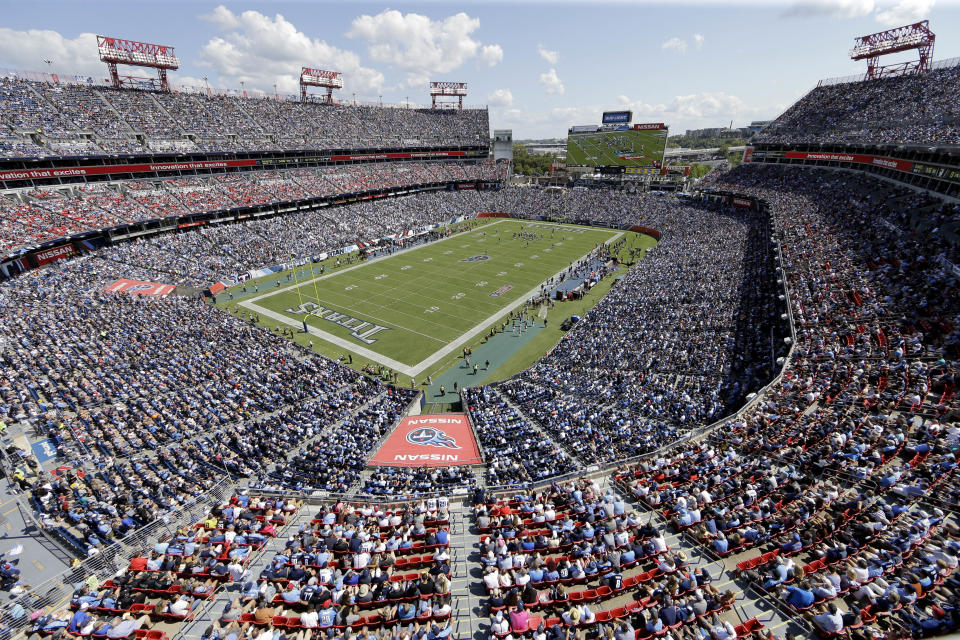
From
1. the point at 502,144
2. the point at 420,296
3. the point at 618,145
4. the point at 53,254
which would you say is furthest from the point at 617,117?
the point at 53,254

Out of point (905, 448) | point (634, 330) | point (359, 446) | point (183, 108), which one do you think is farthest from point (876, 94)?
point (183, 108)

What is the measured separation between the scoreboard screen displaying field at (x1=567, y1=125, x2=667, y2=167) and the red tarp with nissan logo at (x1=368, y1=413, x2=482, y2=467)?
240 feet

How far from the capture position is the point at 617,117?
79.8m

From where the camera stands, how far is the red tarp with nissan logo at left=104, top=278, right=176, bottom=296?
3700cm

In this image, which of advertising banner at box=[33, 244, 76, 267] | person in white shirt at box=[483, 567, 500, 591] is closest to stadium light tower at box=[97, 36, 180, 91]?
advertising banner at box=[33, 244, 76, 267]

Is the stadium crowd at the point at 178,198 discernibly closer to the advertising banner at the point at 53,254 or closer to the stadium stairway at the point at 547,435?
the advertising banner at the point at 53,254

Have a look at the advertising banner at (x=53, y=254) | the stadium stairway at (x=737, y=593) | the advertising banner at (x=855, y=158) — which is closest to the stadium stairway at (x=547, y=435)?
the stadium stairway at (x=737, y=593)

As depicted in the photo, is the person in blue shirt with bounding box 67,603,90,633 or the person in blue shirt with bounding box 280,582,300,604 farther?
the person in blue shirt with bounding box 280,582,300,604

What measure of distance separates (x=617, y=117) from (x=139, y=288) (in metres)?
79.0

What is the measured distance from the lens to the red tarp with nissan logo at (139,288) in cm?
3700

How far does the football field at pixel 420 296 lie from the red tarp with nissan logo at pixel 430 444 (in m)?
8.80

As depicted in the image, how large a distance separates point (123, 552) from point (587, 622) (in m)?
12.6

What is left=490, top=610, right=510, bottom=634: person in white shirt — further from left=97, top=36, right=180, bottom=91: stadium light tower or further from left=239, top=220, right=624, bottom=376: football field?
left=97, top=36, right=180, bottom=91: stadium light tower

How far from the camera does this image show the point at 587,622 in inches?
344
